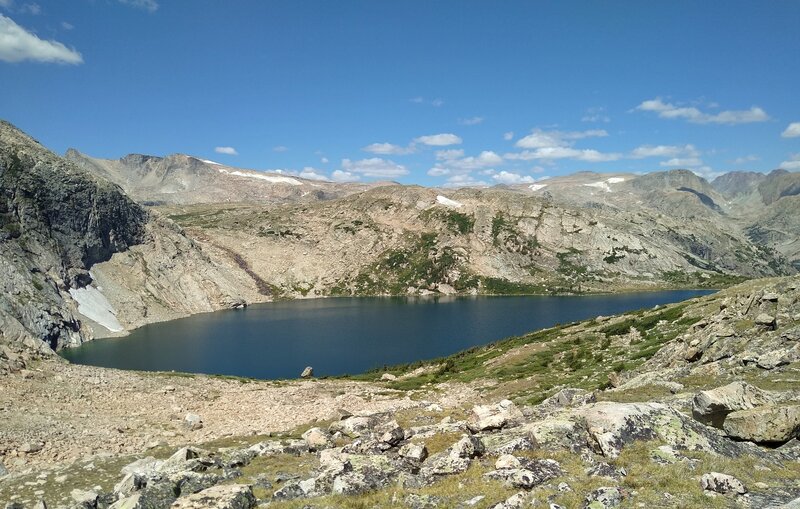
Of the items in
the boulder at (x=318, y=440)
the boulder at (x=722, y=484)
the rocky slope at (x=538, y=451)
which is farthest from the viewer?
the boulder at (x=318, y=440)

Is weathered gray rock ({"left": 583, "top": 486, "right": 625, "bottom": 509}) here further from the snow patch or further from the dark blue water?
the snow patch

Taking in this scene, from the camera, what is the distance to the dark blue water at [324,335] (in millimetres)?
94875

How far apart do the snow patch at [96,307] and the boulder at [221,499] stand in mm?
135101

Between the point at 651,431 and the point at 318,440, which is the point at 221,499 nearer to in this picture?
the point at 318,440

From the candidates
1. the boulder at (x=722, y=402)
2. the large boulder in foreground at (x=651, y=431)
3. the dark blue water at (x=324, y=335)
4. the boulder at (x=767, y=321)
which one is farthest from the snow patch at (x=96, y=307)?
the boulder at (x=722, y=402)

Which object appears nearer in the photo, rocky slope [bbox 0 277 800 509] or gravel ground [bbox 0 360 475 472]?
rocky slope [bbox 0 277 800 509]

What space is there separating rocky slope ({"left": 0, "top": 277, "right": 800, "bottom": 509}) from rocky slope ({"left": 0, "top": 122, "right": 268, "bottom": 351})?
262 ft

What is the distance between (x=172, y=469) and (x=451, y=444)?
11230 millimetres

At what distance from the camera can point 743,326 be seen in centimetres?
3238

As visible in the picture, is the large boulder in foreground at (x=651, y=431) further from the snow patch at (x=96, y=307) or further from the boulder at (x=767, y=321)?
the snow patch at (x=96, y=307)

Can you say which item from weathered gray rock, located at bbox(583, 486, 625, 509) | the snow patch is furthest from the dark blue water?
weathered gray rock, located at bbox(583, 486, 625, 509)

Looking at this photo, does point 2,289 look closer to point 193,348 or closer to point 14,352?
point 193,348

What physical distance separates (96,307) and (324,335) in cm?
6654

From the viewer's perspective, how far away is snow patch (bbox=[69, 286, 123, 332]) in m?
131
